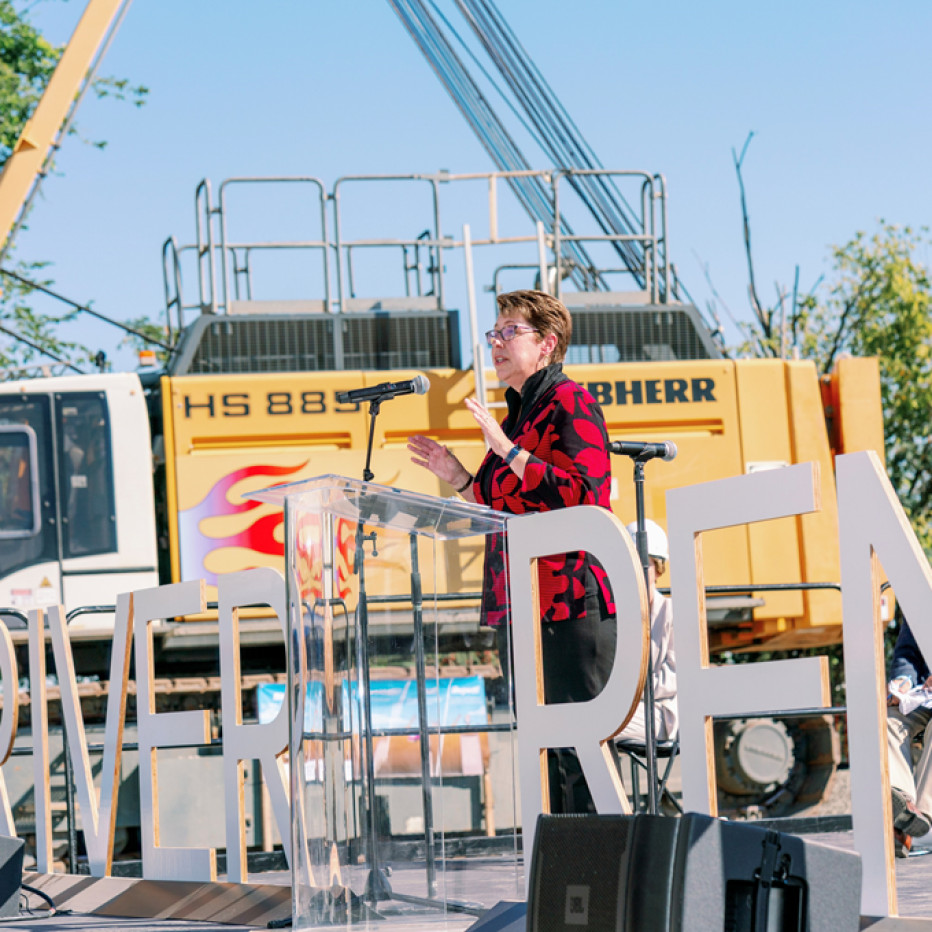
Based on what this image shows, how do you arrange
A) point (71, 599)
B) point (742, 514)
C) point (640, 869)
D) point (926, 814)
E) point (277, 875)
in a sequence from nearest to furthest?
point (640, 869) → point (742, 514) → point (926, 814) → point (277, 875) → point (71, 599)

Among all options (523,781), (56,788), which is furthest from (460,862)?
(56,788)

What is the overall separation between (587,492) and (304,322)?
17.6 feet

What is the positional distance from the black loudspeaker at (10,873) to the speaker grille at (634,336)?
534 cm

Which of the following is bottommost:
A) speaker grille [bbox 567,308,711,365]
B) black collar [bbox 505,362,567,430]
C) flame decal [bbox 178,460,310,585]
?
flame decal [bbox 178,460,310,585]

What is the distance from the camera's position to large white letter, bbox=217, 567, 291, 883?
3.81m

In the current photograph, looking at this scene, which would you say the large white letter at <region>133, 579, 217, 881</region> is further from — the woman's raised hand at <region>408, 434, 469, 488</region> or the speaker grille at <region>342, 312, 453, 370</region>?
the speaker grille at <region>342, 312, 453, 370</region>

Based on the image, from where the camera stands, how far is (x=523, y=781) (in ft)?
10.2

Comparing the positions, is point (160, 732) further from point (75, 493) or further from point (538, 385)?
point (75, 493)

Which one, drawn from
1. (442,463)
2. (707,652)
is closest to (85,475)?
(442,463)

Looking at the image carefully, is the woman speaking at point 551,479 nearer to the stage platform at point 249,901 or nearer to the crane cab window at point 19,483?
the stage platform at point 249,901

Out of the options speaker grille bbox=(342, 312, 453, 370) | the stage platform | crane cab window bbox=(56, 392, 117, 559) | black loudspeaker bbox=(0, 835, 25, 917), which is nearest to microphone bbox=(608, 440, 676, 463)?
the stage platform

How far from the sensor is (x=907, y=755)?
4.83 metres

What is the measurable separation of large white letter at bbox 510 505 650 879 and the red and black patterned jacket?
80 millimetres

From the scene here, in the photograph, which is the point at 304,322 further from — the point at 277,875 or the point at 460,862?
the point at 460,862
